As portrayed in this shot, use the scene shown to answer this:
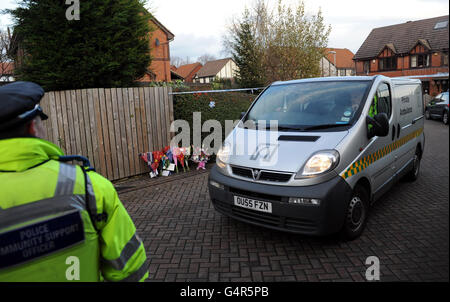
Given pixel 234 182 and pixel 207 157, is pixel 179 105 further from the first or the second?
pixel 234 182

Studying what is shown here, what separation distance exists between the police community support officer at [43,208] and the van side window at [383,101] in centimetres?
387

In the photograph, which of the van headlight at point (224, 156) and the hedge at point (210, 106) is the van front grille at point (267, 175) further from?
the hedge at point (210, 106)

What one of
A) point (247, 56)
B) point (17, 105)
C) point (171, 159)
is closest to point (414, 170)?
point (171, 159)

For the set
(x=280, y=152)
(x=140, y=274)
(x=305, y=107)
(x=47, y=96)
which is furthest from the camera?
(x=47, y=96)

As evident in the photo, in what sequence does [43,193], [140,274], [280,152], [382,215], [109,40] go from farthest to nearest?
[109,40] → [382,215] → [280,152] → [140,274] → [43,193]

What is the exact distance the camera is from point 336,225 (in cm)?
362

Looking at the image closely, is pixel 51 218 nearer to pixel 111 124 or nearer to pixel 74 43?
pixel 111 124

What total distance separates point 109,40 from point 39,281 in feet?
24.4

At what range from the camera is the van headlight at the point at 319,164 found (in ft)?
11.8

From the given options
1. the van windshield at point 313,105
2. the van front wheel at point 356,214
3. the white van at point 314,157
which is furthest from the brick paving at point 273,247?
the van windshield at point 313,105

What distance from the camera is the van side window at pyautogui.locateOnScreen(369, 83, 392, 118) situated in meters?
4.51

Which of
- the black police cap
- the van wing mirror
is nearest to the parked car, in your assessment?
the van wing mirror

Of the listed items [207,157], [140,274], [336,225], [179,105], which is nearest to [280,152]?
[336,225]

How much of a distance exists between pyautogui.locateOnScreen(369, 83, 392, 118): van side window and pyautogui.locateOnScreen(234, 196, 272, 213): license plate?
2.00m
